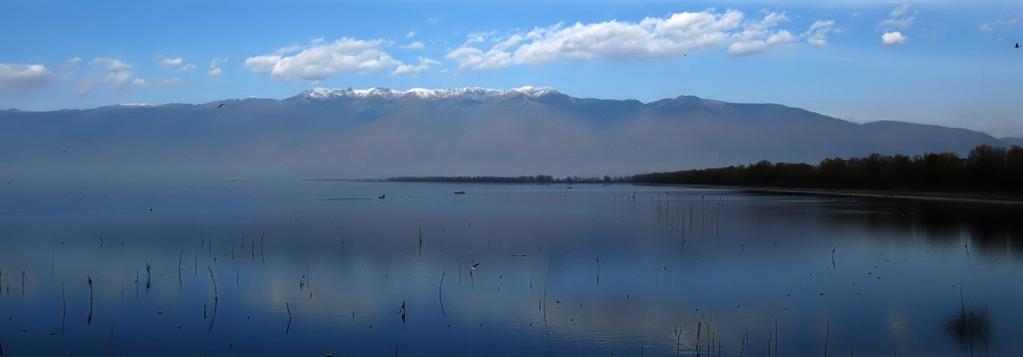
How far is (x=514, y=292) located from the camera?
56.4 feet

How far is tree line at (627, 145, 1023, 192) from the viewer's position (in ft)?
200

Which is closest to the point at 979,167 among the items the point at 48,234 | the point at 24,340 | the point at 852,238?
the point at 852,238

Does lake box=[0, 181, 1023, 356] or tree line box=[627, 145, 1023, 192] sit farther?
tree line box=[627, 145, 1023, 192]

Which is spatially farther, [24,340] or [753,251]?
[753,251]

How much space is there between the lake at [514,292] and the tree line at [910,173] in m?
32.6

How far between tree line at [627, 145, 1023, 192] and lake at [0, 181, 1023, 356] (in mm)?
32566

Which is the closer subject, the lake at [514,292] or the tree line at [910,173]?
the lake at [514,292]

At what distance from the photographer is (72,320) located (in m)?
14.4

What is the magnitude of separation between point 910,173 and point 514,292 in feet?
224

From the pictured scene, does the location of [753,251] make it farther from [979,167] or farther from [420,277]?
[979,167]

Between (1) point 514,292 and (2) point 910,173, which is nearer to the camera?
(1) point 514,292

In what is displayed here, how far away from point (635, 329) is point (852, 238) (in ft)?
62.6

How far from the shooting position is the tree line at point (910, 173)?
200 feet

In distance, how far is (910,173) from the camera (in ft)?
245
